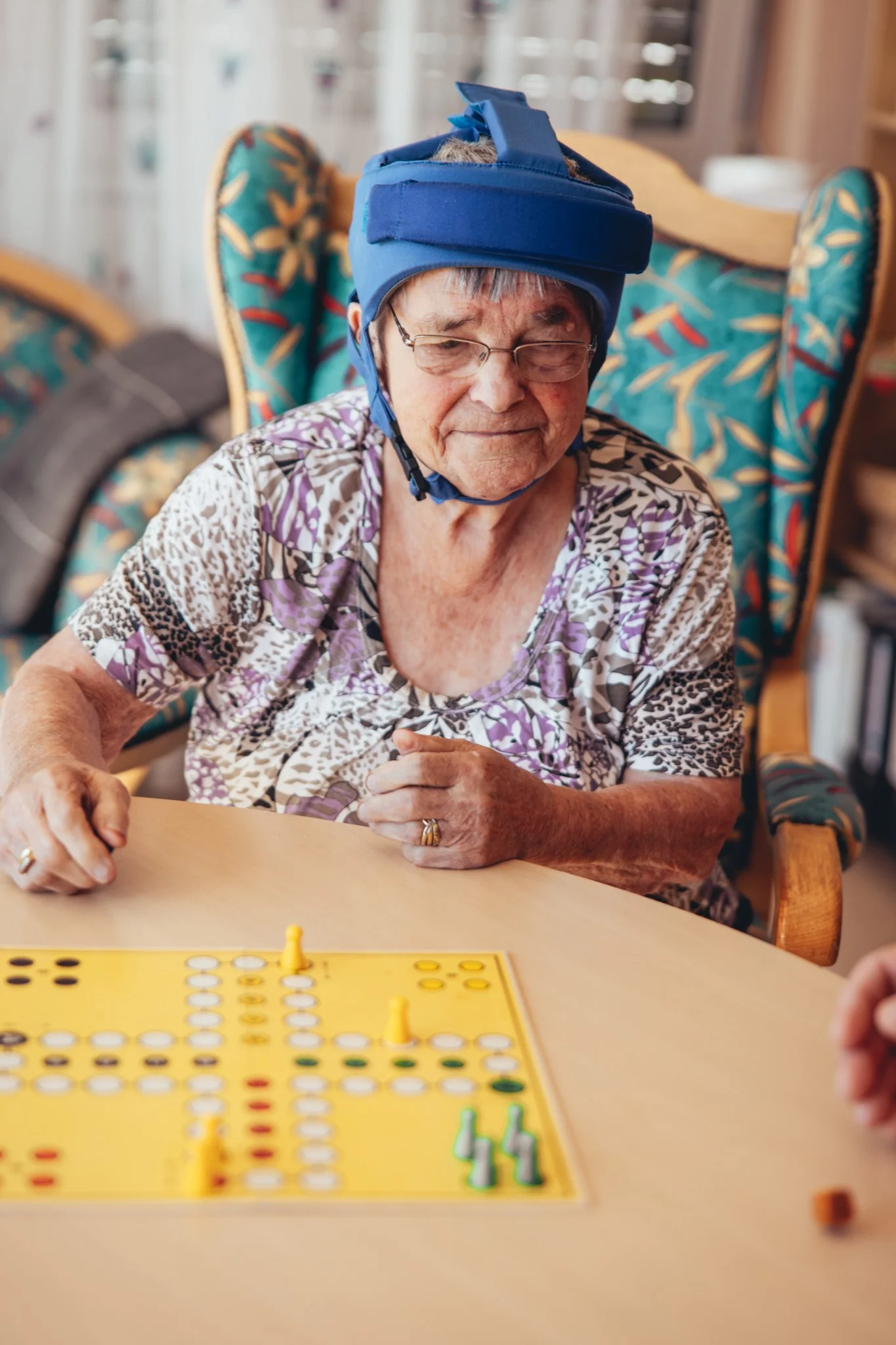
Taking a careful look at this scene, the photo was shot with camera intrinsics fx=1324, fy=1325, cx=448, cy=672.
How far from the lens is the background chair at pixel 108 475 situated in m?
2.37

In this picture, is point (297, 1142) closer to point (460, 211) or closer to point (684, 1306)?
point (684, 1306)

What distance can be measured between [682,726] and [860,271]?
0.75 metres

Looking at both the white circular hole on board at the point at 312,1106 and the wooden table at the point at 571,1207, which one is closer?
the wooden table at the point at 571,1207

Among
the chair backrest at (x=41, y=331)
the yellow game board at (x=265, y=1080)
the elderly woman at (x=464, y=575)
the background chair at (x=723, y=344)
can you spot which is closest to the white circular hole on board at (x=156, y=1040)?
the yellow game board at (x=265, y=1080)

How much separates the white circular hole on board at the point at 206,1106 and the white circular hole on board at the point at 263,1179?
0.06 metres

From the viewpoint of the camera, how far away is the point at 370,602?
1.46m

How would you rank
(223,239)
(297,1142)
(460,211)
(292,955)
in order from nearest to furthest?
(297,1142), (292,955), (460,211), (223,239)

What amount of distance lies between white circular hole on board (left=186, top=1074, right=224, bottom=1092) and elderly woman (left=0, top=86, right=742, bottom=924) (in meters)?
0.47

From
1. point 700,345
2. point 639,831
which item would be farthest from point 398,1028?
point 700,345

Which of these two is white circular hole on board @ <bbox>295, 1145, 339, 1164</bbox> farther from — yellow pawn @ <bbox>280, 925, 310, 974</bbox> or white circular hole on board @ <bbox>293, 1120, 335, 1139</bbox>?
yellow pawn @ <bbox>280, 925, 310, 974</bbox>

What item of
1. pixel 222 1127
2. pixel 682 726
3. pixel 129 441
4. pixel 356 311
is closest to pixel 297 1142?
pixel 222 1127

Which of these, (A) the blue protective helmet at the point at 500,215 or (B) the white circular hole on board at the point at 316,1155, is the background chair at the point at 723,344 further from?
(B) the white circular hole on board at the point at 316,1155

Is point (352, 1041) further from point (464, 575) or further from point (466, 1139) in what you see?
point (464, 575)

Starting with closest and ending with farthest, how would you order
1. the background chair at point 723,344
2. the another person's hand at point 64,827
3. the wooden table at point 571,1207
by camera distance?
1. the wooden table at point 571,1207
2. the another person's hand at point 64,827
3. the background chair at point 723,344
